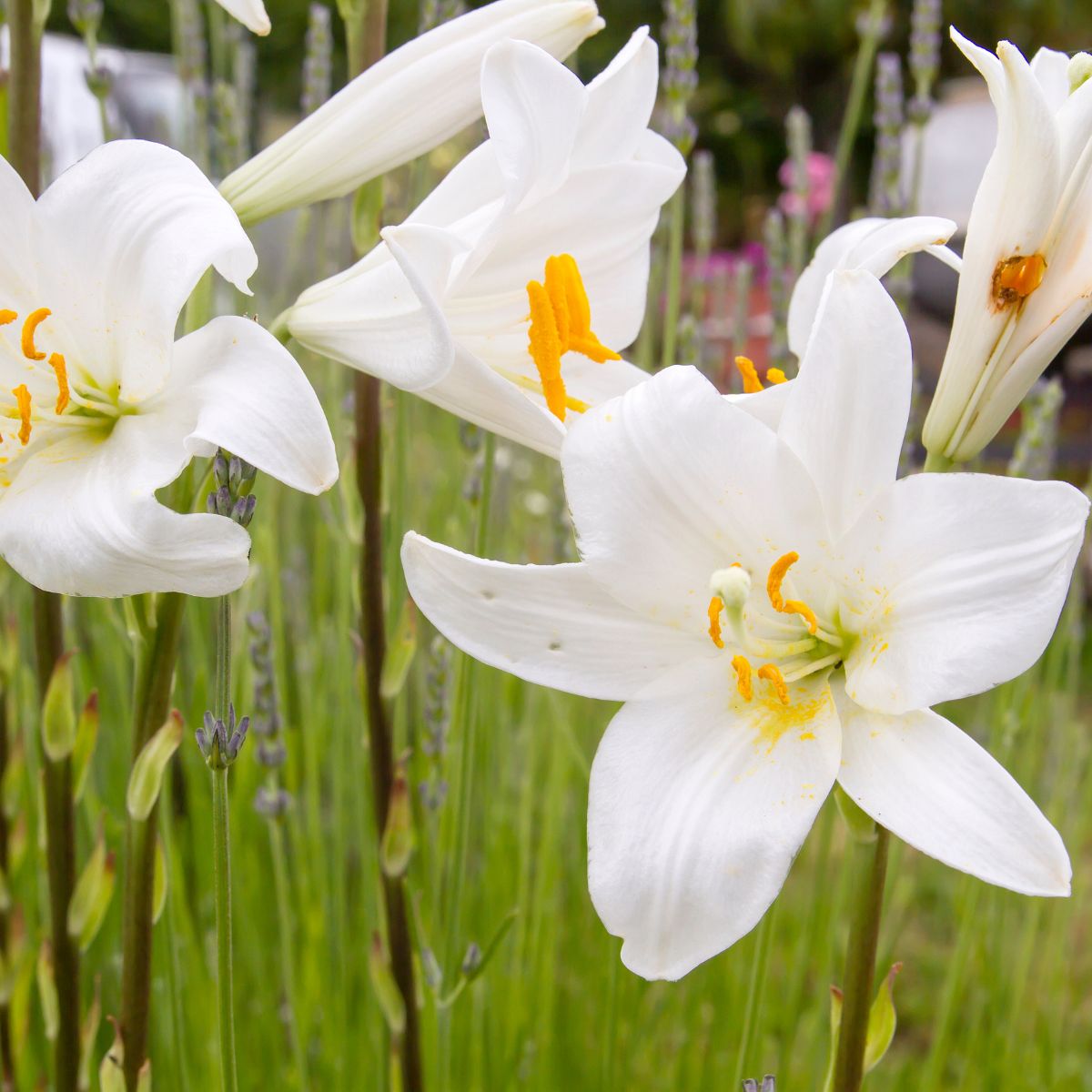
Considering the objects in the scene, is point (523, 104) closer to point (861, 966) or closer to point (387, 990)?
point (861, 966)

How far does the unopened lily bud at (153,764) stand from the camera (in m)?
0.69

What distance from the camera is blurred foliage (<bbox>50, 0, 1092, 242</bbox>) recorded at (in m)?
7.87

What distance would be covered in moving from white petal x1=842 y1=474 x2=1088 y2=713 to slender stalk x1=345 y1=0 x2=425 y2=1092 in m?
0.38

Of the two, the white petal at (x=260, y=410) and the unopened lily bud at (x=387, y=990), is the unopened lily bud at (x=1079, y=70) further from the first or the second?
the unopened lily bud at (x=387, y=990)

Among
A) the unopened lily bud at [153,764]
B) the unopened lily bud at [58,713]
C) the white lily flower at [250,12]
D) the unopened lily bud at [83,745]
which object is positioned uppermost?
the white lily flower at [250,12]

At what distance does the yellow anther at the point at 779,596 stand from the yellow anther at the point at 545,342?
0.50ft

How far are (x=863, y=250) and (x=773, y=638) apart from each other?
210 mm

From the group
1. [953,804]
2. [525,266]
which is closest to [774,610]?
[953,804]

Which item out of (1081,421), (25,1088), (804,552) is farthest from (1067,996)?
(1081,421)

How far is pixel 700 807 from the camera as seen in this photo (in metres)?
0.59

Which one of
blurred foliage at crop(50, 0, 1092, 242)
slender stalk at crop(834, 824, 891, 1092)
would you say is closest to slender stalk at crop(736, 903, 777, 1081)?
slender stalk at crop(834, 824, 891, 1092)

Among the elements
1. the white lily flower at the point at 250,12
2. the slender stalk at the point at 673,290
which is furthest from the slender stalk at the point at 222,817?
the slender stalk at the point at 673,290

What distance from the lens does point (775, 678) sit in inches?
23.8

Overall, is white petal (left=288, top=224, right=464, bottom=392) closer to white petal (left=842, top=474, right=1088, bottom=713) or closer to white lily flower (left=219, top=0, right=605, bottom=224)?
white lily flower (left=219, top=0, right=605, bottom=224)
